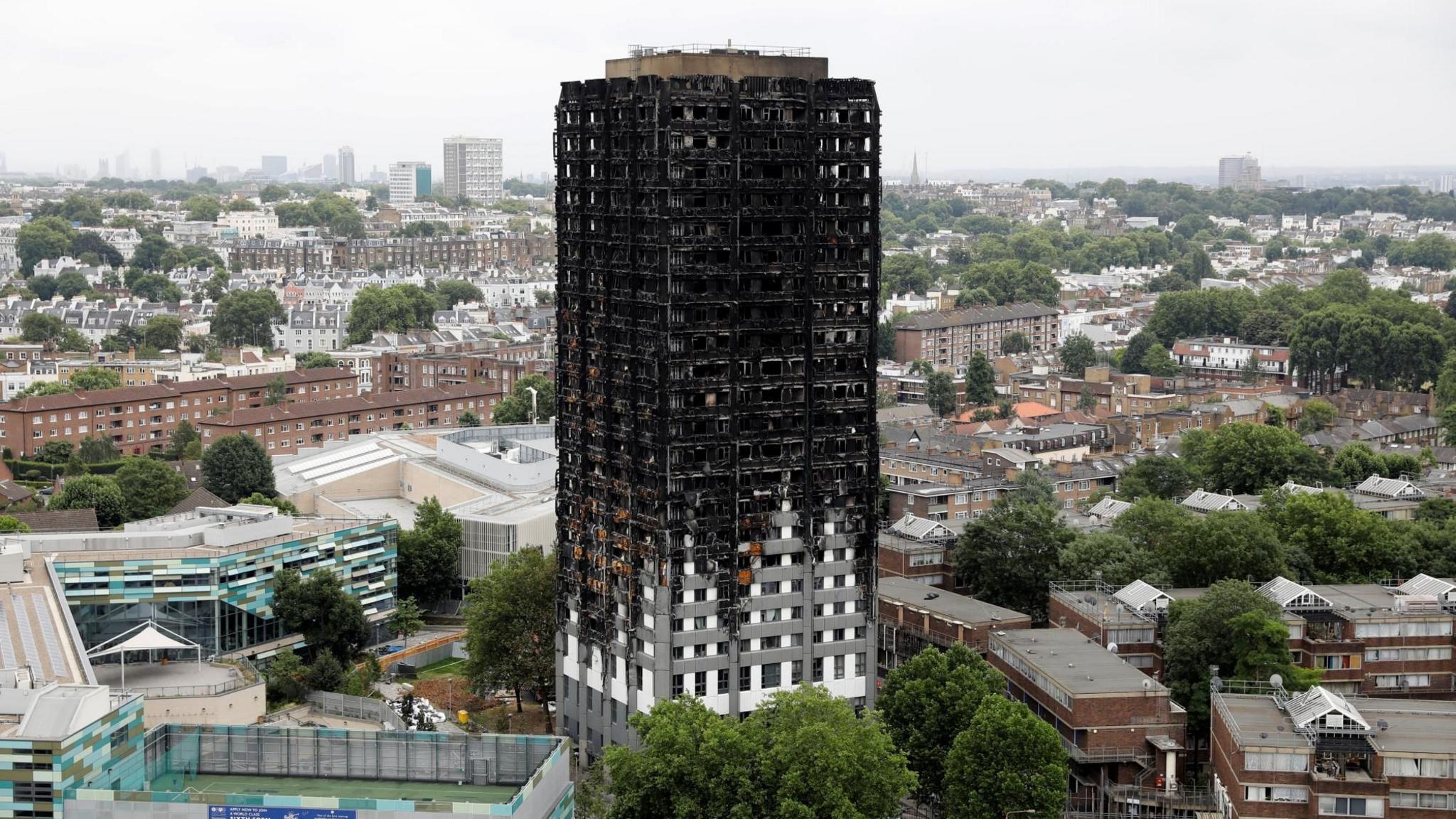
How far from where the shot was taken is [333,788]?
37.3m

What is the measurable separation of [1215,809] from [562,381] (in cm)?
1934

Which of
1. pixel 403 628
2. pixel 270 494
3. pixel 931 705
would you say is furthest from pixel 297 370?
pixel 931 705

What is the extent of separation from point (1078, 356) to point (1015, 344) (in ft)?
32.7

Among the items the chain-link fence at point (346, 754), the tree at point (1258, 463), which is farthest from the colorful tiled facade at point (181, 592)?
the tree at point (1258, 463)

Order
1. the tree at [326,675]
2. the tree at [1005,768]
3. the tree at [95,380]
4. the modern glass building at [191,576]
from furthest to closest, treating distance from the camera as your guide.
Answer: the tree at [95,380]
the modern glass building at [191,576]
the tree at [326,675]
the tree at [1005,768]

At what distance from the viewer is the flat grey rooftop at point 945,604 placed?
54344 millimetres

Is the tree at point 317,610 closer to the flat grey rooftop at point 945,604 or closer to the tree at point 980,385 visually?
the flat grey rooftop at point 945,604

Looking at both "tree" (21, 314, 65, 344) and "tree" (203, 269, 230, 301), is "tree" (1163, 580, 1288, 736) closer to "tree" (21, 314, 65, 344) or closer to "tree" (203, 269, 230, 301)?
"tree" (21, 314, 65, 344)

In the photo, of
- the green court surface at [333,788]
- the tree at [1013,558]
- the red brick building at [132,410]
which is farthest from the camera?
the red brick building at [132,410]

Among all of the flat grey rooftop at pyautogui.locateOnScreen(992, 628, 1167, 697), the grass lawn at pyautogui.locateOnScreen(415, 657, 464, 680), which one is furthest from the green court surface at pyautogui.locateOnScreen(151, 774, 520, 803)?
the grass lawn at pyautogui.locateOnScreen(415, 657, 464, 680)

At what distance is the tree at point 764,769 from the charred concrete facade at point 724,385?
461 centimetres

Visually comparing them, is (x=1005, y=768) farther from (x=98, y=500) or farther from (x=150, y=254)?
(x=150, y=254)

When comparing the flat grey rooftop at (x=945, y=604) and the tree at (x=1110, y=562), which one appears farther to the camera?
the tree at (x=1110, y=562)

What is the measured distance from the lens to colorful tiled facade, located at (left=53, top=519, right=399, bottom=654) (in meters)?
52.3
